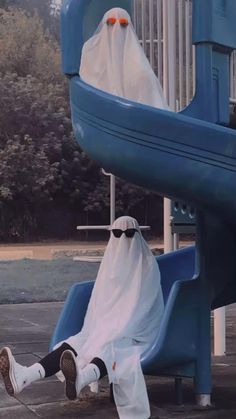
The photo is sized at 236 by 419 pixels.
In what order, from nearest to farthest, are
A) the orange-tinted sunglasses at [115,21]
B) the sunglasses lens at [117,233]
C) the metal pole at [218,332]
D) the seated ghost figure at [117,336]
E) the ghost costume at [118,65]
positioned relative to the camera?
the seated ghost figure at [117,336] < the ghost costume at [118,65] < the orange-tinted sunglasses at [115,21] < the sunglasses lens at [117,233] < the metal pole at [218,332]

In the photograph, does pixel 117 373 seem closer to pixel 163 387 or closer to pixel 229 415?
pixel 229 415

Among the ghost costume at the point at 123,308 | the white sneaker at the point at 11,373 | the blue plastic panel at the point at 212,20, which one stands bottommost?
the white sneaker at the point at 11,373

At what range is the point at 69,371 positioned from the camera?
4754 millimetres

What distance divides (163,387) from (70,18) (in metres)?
3.11

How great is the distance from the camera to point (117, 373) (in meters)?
4.90

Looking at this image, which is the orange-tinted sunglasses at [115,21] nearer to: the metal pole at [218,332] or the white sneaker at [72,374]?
the white sneaker at [72,374]

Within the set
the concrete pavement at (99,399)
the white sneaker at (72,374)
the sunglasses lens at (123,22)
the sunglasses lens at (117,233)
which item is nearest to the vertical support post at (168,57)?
the concrete pavement at (99,399)

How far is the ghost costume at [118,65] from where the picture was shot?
521 cm

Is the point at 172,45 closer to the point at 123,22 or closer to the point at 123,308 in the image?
the point at 123,22

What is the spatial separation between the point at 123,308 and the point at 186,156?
1283 mm

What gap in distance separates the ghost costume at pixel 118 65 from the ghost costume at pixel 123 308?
94cm

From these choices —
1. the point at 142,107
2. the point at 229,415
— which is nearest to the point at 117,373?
the point at 229,415

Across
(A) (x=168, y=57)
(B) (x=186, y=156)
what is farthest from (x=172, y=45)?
(B) (x=186, y=156)

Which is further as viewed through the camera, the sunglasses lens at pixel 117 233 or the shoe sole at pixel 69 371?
the sunglasses lens at pixel 117 233
